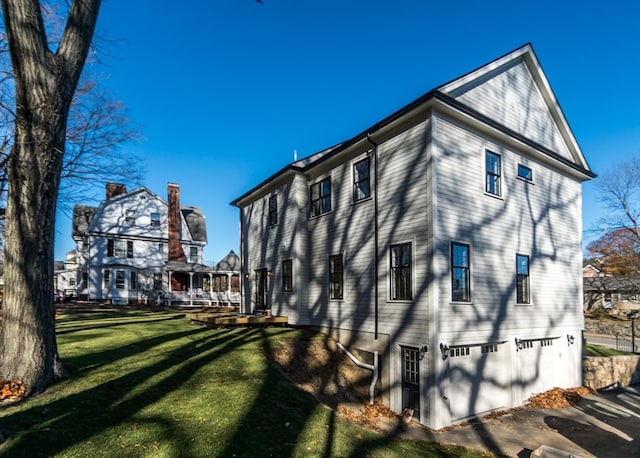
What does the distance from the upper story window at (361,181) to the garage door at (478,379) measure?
228 inches

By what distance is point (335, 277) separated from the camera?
48.0 ft

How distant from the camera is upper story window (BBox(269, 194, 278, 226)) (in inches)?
719

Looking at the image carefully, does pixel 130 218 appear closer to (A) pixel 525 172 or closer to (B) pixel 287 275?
(B) pixel 287 275

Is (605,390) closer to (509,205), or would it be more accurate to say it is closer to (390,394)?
(509,205)

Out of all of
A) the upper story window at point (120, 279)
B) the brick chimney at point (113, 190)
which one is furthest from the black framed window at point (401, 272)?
the brick chimney at point (113, 190)

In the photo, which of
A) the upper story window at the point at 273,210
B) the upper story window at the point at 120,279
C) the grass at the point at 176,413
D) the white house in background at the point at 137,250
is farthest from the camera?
the upper story window at the point at 120,279

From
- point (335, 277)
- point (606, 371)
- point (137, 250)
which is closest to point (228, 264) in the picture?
point (137, 250)

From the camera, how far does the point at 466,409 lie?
35.5 feet

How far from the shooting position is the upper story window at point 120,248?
31938mm

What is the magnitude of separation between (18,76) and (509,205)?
1329cm

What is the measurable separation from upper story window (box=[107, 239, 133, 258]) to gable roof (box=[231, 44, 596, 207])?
19.6 m

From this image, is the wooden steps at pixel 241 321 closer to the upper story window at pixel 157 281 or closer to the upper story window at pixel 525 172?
the upper story window at pixel 525 172

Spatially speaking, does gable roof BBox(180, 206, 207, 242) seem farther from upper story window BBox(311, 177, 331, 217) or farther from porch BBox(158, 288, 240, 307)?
upper story window BBox(311, 177, 331, 217)

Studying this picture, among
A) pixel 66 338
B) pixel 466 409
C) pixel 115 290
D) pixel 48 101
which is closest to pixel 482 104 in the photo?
pixel 466 409
